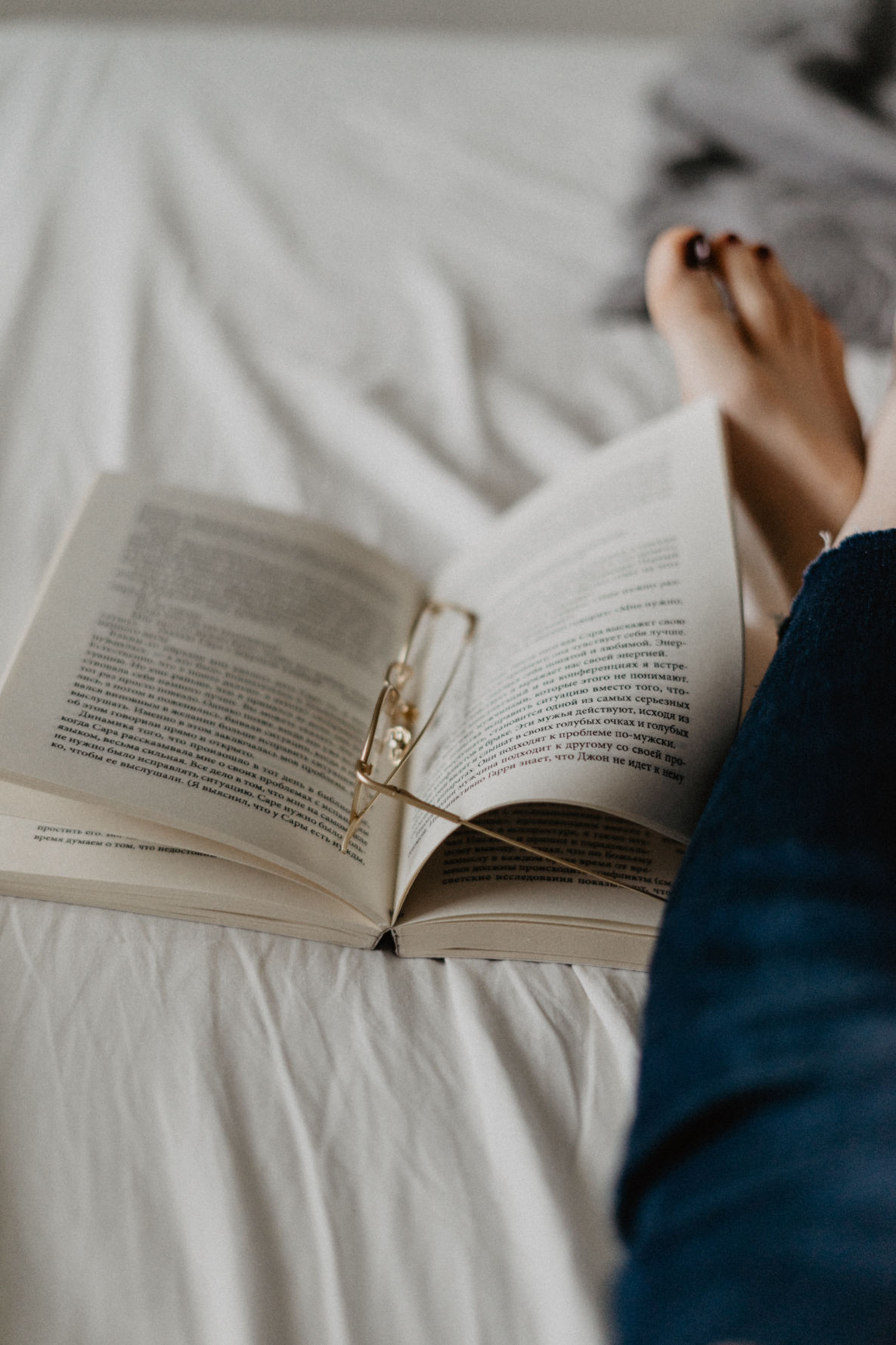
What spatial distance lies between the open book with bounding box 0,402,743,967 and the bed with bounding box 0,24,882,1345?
0.03m

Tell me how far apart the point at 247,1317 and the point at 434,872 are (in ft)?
0.65

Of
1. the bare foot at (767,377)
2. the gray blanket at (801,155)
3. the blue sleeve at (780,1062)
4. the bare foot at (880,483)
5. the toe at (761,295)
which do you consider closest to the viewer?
the blue sleeve at (780,1062)

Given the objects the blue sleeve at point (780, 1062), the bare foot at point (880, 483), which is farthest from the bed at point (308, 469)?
the bare foot at point (880, 483)

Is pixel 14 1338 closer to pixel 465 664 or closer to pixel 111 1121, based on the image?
pixel 111 1121

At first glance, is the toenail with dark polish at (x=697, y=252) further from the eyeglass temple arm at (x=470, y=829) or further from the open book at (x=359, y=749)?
the eyeglass temple arm at (x=470, y=829)

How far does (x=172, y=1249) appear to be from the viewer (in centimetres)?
40

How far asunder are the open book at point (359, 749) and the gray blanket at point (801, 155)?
48 centimetres

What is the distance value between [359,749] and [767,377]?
0.46 m

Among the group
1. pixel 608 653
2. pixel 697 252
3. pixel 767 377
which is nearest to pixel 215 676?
pixel 608 653

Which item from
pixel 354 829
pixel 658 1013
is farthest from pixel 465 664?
pixel 658 1013

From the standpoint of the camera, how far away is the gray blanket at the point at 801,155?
Result: 976 millimetres

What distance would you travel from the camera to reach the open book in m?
0.47

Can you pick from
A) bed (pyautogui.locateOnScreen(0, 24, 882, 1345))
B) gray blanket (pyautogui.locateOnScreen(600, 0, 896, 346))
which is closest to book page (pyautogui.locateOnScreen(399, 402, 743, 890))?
bed (pyautogui.locateOnScreen(0, 24, 882, 1345))

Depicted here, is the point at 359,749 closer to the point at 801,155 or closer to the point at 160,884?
the point at 160,884
